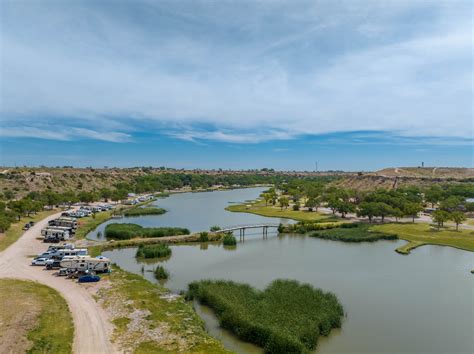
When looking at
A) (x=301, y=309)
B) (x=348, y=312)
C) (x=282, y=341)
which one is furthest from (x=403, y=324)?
(x=282, y=341)

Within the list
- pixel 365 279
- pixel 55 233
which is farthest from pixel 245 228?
pixel 55 233

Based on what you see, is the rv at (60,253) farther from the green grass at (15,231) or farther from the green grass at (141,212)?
the green grass at (141,212)

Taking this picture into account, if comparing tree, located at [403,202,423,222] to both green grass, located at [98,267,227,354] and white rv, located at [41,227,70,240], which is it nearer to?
green grass, located at [98,267,227,354]

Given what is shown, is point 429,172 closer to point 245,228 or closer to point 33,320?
point 245,228

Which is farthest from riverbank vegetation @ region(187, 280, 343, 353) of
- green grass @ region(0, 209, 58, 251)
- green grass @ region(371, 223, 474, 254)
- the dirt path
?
green grass @ region(0, 209, 58, 251)

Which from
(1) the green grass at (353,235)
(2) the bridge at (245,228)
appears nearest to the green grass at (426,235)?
(1) the green grass at (353,235)

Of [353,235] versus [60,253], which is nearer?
[60,253]
